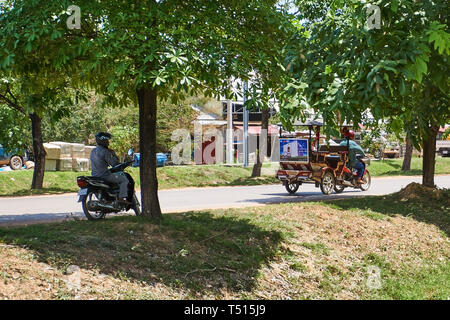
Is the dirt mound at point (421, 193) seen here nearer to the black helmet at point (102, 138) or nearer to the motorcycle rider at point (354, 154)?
the motorcycle rider at point (354, 154)

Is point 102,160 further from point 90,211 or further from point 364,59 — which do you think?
point 364,59

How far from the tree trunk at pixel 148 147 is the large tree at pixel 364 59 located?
274 centimetres

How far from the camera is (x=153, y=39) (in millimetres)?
7125

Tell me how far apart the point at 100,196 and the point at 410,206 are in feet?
25.0

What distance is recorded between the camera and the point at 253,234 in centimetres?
881

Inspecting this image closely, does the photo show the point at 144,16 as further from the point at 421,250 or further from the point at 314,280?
the point at 421,250

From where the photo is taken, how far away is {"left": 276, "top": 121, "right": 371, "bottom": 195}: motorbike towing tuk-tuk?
15.7 meters

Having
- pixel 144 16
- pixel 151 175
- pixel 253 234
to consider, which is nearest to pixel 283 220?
pixel 253 234

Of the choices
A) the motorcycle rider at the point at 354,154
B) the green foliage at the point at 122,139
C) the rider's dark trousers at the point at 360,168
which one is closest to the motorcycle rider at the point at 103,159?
the motorcycle rider at the point at 354,154

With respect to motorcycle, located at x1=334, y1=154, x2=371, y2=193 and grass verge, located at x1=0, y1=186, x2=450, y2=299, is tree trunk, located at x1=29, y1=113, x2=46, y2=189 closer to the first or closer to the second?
grass verge, located at x1=0, y1=186, x2=450, y2=299

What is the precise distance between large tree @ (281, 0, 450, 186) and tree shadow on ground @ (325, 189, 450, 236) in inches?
213

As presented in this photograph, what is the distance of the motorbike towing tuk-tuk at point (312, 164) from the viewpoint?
15.7 meters

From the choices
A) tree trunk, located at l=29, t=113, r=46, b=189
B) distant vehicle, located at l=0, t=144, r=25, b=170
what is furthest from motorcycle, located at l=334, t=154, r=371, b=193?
distant vehicle, located at l=0, t=144, r=25, b=170
